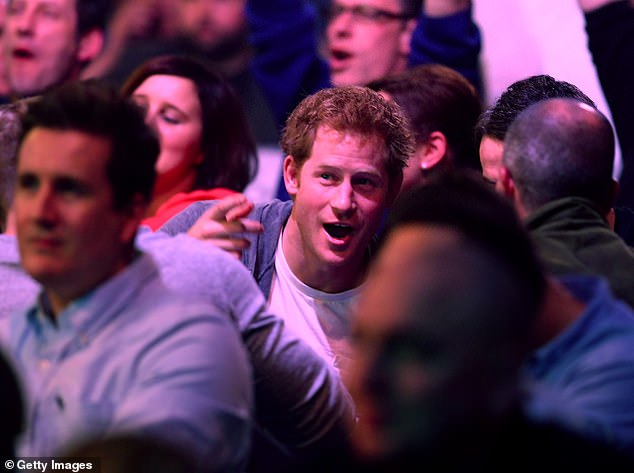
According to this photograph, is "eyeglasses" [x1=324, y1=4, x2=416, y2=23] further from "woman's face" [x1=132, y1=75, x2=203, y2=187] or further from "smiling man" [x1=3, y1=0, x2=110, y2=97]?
"smiling man" [x1=3, y1=0, x2=110, y2=97]

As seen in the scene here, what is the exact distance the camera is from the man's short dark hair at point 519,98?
2258mm

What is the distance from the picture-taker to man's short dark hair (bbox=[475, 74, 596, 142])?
88.9 inches

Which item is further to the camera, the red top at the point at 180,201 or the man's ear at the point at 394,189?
the red top at the point at 180,201

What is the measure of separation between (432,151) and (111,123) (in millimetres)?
1403

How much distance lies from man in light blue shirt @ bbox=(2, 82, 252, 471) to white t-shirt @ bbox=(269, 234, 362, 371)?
78 cm

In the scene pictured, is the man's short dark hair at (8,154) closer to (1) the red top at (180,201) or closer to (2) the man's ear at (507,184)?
(1) the red top at (180,201)

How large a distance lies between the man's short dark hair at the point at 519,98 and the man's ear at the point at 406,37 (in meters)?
1.11

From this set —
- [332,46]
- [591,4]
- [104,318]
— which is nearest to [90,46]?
[332,46]

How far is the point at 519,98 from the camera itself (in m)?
2.29

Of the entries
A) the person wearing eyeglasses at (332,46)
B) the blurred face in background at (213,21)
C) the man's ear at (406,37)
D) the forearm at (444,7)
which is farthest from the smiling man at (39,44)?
the forearm at (444,7)

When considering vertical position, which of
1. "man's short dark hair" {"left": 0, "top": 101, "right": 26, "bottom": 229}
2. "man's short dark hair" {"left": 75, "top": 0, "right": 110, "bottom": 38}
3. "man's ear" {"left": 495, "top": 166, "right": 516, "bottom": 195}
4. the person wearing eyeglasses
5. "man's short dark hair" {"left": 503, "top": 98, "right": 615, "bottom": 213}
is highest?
"man's short dark hair" {"left": 503, "top": 98, "right": 615, "bottom": 213}

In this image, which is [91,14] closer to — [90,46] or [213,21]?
[90,46]

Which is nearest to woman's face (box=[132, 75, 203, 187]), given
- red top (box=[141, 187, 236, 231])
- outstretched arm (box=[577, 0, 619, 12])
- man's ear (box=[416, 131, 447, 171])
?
red top (box=[141, 187, 236, 231])

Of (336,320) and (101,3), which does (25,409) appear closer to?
(336,320)
